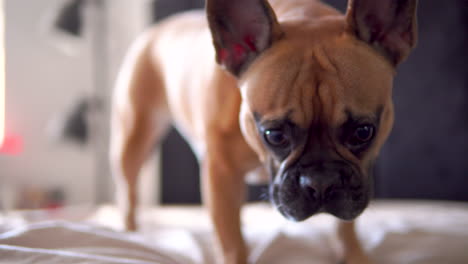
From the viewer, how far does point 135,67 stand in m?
2.01

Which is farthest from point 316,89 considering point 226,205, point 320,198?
point 226,205

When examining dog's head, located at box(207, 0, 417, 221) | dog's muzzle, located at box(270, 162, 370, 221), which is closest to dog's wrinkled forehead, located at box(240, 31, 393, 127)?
dog's head, located at box(207, 0, 417, 221)

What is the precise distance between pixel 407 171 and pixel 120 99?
1.82 meters

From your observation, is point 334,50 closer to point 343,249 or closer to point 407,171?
point 343,249

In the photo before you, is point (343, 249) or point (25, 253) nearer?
point (25, 253)

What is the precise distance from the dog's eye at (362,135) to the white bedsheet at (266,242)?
454 millimetres

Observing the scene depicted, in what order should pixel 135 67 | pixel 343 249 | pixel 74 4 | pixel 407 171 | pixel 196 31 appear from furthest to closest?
1. pixel 74 4
2. pixel 407 171
3. pixel 135 67
4. pixel 196 31
5. pixel 343 249

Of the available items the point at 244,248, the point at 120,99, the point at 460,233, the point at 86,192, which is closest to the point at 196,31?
the point at 120,99

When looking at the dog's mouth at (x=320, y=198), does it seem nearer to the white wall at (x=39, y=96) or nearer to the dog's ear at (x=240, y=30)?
the dog's ear at (x=240, y=30)

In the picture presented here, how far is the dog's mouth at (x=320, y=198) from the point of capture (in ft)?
3.32

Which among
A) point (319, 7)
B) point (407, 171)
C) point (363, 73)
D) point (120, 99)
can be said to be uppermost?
point (319, 7)

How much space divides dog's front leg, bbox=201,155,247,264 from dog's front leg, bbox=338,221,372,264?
0.35 metres

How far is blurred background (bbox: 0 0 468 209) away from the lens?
2.45 meters

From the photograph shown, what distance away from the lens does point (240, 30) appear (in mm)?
1245
